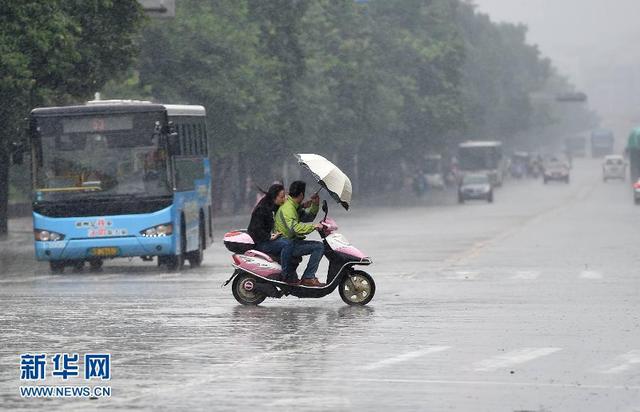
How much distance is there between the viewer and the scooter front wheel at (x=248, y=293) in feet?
67.1

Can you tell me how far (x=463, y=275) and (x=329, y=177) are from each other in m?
6.75

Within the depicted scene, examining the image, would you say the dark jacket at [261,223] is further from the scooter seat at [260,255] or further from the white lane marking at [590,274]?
the white lane marking at [590,274]

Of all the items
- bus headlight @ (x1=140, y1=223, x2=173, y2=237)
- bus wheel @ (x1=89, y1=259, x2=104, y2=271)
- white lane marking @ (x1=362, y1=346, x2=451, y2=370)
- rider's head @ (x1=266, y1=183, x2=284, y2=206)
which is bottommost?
bus wheel @ (x1=89, y1=259, x2=104, y2=271)

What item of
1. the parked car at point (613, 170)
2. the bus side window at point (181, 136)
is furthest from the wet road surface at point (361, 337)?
the parked car at point (613, 170)

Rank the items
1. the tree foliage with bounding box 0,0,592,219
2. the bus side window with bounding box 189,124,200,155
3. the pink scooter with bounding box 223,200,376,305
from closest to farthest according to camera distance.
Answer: the pink scooter with bounding box 223,200,376,305 < the bus side window with bounding box 189,124,200,155 < the tree foliage with bounding box 0,0,592,219

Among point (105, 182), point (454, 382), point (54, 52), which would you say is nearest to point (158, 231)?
point (105, 182)

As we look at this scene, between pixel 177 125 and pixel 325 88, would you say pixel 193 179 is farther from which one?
pixel 325 88

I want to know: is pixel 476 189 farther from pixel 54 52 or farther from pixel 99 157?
pixel 99 157

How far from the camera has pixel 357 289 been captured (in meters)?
20.4

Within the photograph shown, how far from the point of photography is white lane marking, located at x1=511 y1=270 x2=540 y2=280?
86.0 feet

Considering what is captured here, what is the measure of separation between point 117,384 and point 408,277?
14161 millimetres

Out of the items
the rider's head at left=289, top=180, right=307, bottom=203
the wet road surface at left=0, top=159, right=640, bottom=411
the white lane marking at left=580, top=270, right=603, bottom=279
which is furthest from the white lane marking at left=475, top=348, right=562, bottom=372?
the white lane marking at left=580, top=270, right=603, bottom=279

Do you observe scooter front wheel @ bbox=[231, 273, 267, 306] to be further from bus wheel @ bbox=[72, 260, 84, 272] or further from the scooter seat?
bus wheel @ bbox=[72, 260, 84, 272]

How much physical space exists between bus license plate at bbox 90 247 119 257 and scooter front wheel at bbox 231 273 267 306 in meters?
8.70
